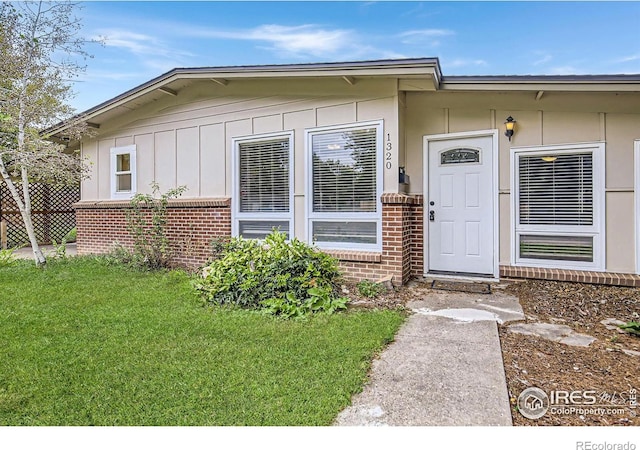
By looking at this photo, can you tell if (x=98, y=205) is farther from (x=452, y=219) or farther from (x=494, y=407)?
(x=494, y=407)

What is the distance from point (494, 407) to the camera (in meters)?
2.03

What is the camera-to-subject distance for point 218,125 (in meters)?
6.58

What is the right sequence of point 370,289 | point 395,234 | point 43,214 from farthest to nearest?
point 43,214, point 395,234, point 370,289

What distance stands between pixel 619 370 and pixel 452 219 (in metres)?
3.15

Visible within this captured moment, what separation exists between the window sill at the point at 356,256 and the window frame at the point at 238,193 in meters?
0.88

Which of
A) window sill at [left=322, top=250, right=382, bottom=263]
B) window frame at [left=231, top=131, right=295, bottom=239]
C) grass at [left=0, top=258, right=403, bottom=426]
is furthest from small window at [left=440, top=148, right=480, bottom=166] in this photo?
grass at [left=0, top=258, right=403, bottom=426]

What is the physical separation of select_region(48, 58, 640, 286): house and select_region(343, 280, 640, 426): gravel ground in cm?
49

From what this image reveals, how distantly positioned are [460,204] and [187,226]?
4650 mm

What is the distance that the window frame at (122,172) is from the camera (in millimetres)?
7539

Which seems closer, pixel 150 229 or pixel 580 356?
pixel 580 356

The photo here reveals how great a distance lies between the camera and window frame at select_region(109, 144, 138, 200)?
754cm

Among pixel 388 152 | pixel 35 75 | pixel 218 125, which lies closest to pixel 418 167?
pixel 388 152

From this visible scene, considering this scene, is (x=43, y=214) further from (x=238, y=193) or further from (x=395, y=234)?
(x=395, y=234)
